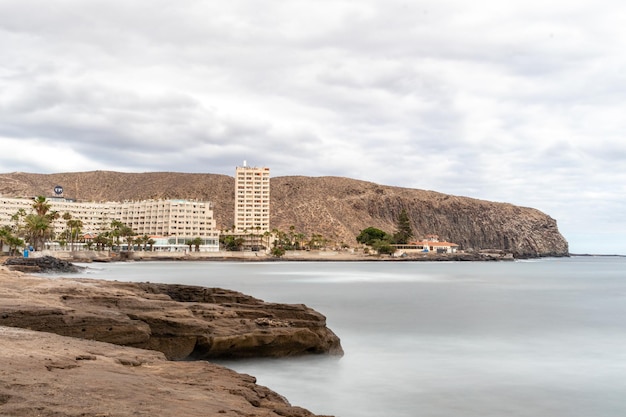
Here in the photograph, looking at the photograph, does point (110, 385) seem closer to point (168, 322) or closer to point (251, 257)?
point (168, 322)

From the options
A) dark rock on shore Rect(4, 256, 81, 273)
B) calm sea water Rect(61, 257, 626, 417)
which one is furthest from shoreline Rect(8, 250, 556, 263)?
Answer: calm sea water Rect(61, 257, 626, 417)

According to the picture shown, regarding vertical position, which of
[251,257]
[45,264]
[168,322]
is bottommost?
[251,257]

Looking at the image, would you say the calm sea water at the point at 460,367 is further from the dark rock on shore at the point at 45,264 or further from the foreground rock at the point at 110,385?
the dark rock on shore at the point at 45,264

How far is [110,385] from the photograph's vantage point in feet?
26.3

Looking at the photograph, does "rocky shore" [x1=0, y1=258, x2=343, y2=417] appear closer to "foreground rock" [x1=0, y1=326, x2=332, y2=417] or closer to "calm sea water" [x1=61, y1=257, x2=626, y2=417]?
"foreground rock" [x1=0, y1=326, x2=332, y2=417]

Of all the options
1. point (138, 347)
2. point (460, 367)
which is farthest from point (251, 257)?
point (138, 347)

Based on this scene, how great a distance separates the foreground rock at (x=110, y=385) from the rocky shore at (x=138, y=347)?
0.6 inches

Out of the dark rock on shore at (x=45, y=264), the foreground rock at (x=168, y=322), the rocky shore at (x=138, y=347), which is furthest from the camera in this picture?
the dark rock on shore at (x=45, y=264)

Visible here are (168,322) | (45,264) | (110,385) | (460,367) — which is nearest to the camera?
(110,385)

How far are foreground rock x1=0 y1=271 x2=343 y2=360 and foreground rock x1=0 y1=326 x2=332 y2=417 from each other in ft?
6.49

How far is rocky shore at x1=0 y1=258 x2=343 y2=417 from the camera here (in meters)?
7.38

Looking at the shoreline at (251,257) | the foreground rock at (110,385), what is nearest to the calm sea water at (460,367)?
the foreground rock at (110,385)

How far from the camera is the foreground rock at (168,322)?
13.5 metres

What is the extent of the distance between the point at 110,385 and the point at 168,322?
23.4 feet
